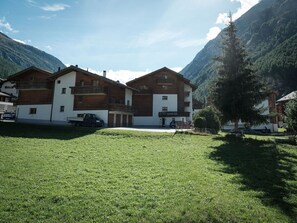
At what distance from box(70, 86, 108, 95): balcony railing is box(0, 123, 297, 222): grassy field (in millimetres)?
21858

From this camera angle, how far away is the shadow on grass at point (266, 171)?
8219 mm

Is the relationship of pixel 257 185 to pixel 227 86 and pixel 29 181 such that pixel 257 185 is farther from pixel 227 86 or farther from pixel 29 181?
pixel 227 86

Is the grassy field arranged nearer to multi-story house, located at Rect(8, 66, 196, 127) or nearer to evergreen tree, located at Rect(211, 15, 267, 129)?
evergreen tree, located at Rect(211, 15, 267, 129)

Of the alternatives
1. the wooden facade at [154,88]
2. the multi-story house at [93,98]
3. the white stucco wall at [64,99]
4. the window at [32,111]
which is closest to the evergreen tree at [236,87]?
the multi-story house at [93,98]

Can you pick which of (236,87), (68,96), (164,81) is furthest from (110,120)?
(236,87)

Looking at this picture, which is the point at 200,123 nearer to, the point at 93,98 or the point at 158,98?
the point at 93,98

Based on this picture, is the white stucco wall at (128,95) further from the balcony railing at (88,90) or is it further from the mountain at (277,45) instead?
the mountain at (277,45)

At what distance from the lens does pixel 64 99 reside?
129 ft

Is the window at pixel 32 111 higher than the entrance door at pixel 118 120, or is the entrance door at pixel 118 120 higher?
the window at pixel 32 111

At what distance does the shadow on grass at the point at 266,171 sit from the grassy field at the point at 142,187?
36 mm

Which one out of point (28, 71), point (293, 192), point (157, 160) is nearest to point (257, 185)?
point (293, 192)

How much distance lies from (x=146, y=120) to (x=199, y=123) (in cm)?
1957

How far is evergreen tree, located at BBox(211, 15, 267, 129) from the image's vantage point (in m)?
22.1

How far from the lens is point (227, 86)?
897 inches
